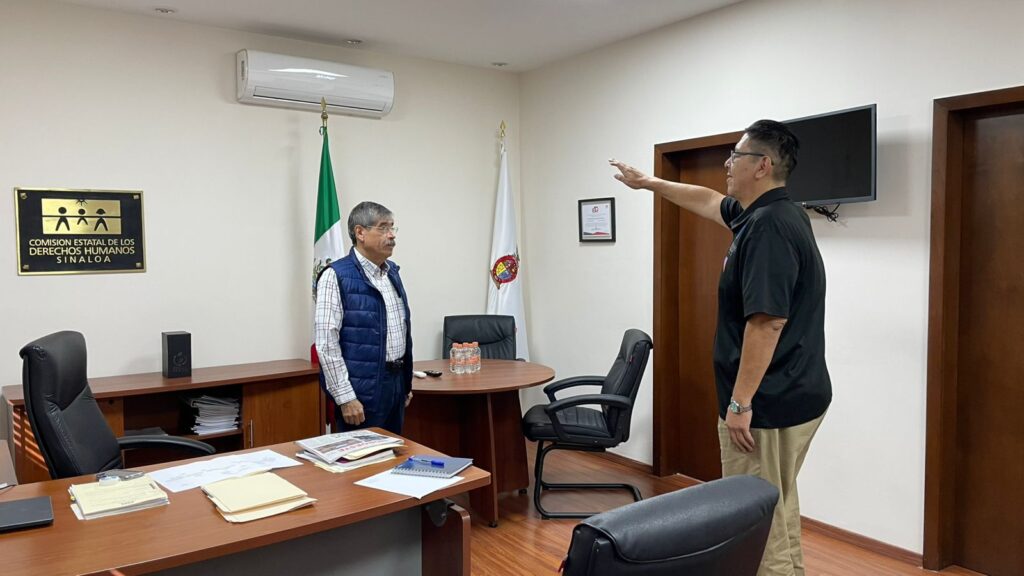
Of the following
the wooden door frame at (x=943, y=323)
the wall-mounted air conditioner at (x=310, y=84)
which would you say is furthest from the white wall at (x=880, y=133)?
the wall-mounted air conditioner at (x=310, y=84)

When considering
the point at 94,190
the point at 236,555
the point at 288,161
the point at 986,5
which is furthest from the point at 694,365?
the point at 94,190

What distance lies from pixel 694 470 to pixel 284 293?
273 cm

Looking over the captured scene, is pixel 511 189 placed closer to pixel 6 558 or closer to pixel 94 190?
pixel 94 190

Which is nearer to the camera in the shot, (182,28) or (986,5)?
(986,5)

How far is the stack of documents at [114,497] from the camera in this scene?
184 cm

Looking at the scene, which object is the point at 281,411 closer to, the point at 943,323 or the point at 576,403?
the point at 576,403

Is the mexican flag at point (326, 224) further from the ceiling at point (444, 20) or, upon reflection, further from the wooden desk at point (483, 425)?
the wooden desk at point (483, 425)

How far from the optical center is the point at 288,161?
4.50 m

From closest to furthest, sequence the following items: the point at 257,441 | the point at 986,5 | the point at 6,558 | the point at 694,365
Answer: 1. the point at 6,558
2. the point at 986,5
3. the point at 257,441
4. the point at 694,365

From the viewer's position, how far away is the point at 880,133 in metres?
3.27

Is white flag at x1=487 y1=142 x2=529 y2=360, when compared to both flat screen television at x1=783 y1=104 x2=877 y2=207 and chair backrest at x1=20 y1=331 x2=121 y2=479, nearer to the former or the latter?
flat screen television at x1=783 y1=104 x2=877 y2=207

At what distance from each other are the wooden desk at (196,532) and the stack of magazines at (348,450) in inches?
1.5

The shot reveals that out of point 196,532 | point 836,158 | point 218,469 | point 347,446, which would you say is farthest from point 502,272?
point 196,532

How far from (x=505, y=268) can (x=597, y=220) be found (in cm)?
81
